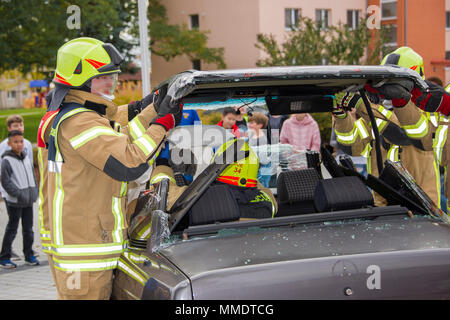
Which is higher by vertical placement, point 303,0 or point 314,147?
point 303,0

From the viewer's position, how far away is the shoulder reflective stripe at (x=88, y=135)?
3278 mm

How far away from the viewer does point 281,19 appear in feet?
124

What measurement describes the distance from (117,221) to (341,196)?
49.8 inches

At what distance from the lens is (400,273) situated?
2545 millimetres

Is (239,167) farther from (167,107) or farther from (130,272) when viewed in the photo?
(130,272)

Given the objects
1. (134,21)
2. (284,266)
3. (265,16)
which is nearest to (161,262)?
(284,266)

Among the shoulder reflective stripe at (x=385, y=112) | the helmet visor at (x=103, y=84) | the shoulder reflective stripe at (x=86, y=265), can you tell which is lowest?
the shoulder reflective stripe at (x=86, y=265)

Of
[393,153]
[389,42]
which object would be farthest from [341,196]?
[389,42]

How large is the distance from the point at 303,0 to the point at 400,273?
122ft

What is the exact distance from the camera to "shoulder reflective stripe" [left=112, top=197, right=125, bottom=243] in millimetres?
3432

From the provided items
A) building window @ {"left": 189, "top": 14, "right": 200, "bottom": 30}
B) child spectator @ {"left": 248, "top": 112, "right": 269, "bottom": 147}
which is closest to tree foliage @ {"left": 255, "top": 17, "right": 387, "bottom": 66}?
building window @ {"left": 189, "top": 14, "right": 200, "bottom": 30}

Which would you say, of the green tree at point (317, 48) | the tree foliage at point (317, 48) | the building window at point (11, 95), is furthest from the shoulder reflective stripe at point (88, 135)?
the building window at point (11, 95)

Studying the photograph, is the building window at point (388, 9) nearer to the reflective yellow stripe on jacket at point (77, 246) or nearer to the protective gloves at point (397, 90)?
the protective gloves at point (397, 90)
